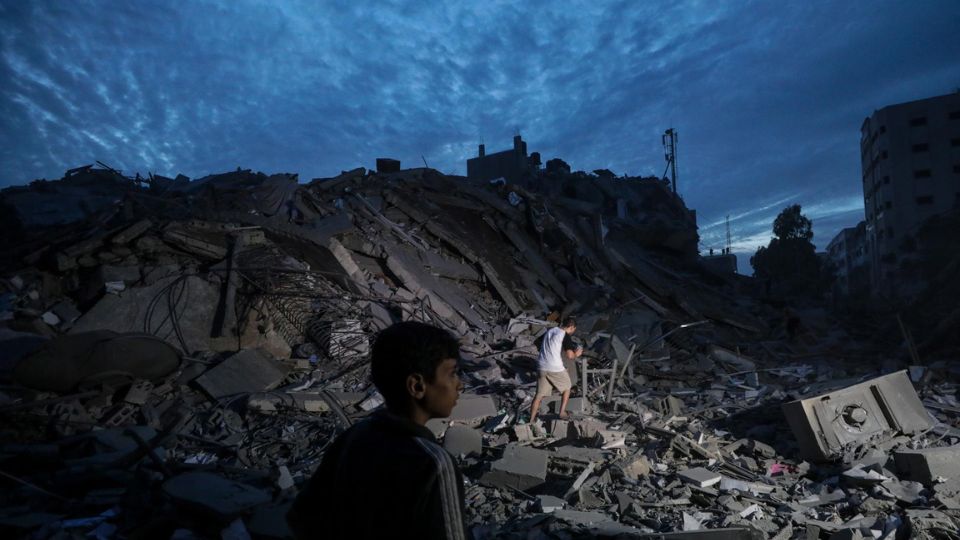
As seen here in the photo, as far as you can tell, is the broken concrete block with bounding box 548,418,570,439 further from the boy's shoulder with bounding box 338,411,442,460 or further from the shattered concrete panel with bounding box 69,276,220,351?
the boy's shoulder with bounding box 338,411,442,460

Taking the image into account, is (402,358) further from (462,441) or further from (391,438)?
(462,441)

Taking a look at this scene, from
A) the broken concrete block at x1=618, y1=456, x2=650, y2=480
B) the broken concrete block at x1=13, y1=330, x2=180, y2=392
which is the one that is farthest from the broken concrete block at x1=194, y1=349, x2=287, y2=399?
the broken concrete block at x1=618, y1=456, x2=650, y2=480

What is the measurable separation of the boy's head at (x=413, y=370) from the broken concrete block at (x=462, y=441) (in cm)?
490

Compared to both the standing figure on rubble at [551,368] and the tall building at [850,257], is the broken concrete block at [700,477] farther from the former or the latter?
the tall building at [850,257]

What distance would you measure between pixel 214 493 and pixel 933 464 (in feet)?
21.3

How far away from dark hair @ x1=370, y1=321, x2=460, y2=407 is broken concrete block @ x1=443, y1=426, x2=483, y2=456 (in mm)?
4925

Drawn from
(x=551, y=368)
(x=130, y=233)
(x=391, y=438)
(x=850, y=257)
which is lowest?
(x=551, y=368)

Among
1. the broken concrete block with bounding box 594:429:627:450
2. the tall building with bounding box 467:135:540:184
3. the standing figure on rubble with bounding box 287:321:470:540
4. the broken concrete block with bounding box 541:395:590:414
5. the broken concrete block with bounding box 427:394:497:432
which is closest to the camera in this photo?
the standing figure on rubble with bounding box 287:321:470:540

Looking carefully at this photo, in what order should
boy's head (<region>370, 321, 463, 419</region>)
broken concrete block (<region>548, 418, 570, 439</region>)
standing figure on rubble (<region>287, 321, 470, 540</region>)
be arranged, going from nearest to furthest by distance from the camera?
standing figure on rubble (<region>287, 321, 470, 540</region>) → boy's head (<region>370, 321, 463, 419</region>) → broken concrete block (<region>548, 418, 570, 439</region>)

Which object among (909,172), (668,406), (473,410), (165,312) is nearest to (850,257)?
(909,172)

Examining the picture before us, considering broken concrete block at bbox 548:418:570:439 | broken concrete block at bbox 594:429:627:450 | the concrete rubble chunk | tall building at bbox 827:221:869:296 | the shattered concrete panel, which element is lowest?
the concrete rubble chunk

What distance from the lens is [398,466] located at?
42.7 inches

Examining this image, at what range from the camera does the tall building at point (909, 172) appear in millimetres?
30594

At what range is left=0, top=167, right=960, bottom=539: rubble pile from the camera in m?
4.38
